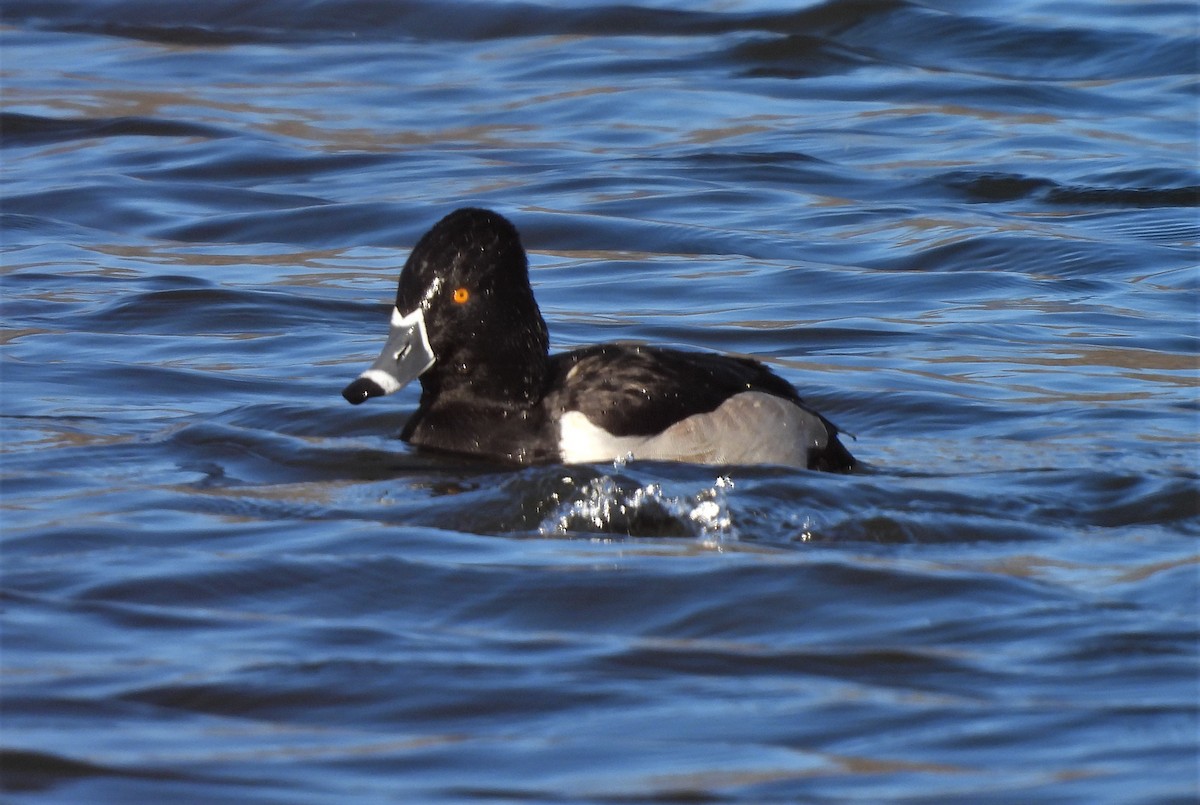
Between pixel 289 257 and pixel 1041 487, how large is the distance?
5.66 meters

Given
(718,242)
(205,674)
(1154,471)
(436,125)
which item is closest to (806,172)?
(718,242)

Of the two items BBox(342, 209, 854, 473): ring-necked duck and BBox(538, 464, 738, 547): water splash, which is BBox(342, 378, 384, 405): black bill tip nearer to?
BBox(342, 209, 854, 473): ring-necked duck

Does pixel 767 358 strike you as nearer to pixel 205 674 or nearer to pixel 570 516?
pixel 570 516

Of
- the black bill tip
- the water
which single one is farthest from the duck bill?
the water

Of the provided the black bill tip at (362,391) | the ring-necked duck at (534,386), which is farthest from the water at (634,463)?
the black bill tip at (362,391)

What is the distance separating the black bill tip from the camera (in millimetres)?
7035

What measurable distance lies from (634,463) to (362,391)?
100 centimetres

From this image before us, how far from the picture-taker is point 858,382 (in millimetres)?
8516

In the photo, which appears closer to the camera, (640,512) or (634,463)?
(640,512)

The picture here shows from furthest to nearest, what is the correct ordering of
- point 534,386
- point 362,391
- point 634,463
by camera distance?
point 534,386 < point 362,391 < point 634,463

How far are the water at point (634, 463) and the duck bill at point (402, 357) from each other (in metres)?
0.35

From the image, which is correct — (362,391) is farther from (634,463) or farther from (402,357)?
(634,463)

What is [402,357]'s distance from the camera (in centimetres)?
723

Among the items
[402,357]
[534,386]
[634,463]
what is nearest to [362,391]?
[402,357]
